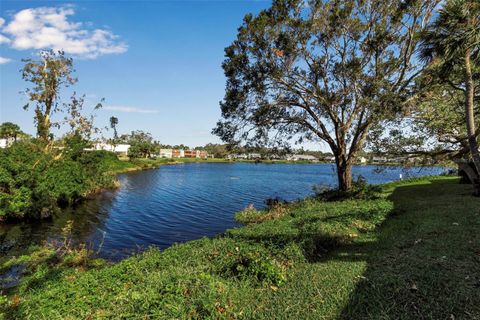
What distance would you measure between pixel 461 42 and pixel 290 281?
8.65 metres

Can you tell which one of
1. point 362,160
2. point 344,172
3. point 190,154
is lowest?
point 344,172

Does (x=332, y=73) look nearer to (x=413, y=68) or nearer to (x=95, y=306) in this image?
(x=413, y=68)

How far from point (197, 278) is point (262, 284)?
157 centimetres

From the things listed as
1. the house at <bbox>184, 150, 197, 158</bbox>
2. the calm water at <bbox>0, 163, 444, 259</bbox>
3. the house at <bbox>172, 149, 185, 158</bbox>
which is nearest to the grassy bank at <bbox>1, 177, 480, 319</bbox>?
the calm water at <bbox>0, 163, 444, 259</bbox>

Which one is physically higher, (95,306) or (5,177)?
(5,177)

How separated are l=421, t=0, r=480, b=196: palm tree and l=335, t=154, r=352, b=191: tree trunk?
38.2 ft

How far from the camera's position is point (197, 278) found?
6.73m

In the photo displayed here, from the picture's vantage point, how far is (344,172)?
21.8 metres

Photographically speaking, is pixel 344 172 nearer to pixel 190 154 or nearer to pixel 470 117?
pixel 470 117

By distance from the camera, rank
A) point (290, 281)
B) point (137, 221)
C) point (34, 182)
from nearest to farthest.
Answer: point (290, 281) < point (34, 182) < point (137, 221)

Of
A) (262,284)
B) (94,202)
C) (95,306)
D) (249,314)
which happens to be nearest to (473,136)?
(262,284)

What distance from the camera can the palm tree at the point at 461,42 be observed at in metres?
8.80

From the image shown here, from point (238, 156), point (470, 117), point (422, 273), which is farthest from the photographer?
point (238, 156)

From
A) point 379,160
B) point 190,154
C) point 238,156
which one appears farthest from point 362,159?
point 190,154
